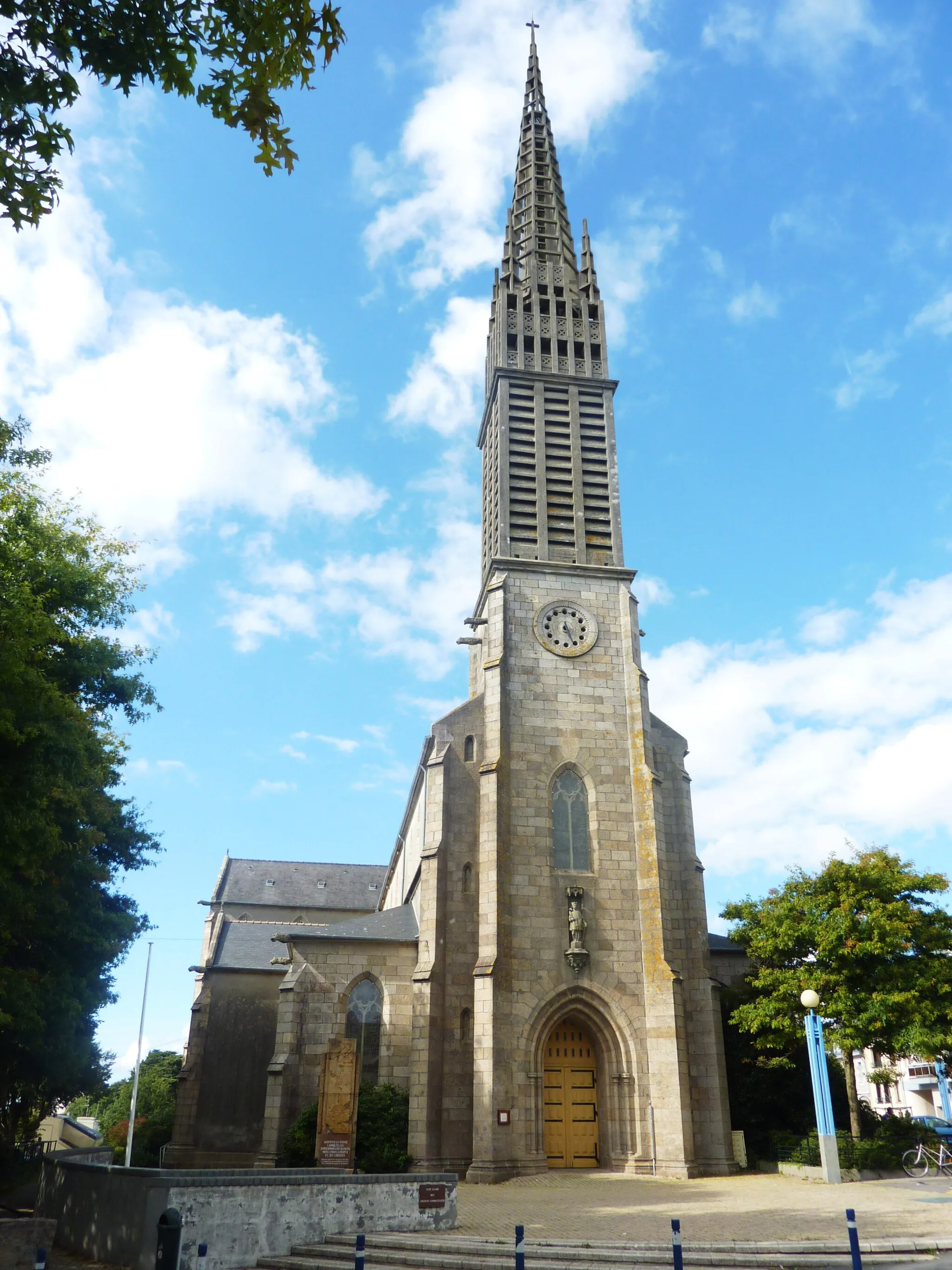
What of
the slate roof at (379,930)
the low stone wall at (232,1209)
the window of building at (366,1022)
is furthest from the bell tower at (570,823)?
the low stone wall at (232,1209)

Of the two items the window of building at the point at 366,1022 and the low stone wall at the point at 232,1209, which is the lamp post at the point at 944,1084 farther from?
the low stone wall at the point at 232,1209

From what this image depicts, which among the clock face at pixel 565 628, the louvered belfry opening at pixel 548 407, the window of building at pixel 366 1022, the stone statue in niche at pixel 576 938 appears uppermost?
the louvered belfry opening at pixel 548 407

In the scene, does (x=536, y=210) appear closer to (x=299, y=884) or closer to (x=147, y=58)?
(x=147, y=58)

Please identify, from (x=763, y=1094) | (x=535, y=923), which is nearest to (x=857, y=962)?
(x=763, y=1094)

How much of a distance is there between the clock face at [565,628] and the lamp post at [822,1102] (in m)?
13.1

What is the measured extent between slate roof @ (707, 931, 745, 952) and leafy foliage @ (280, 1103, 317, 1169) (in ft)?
44.1

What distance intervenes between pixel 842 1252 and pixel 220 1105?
26516mm

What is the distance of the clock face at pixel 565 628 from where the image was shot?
102 feet

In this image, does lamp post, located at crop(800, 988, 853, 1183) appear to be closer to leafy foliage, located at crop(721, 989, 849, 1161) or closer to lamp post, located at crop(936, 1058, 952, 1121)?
leafy foliage, located at crop(721, 989, 849, 1161)

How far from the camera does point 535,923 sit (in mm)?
27203

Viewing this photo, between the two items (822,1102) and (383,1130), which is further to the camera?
(383,1130)

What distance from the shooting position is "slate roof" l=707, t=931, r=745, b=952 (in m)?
31.5

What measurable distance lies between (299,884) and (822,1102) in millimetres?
42061

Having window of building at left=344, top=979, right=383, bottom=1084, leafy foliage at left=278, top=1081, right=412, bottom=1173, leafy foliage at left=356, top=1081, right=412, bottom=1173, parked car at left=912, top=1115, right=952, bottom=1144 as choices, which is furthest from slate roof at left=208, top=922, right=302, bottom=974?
parked car at left=912, top=1115, right=952, bottom=1144
